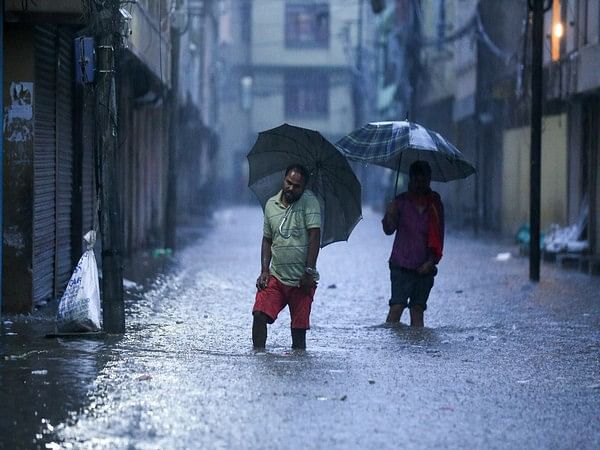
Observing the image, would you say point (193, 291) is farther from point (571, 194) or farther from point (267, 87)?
point (267, 87)

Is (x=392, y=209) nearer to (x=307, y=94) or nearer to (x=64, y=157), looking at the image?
(x=64, y=157)

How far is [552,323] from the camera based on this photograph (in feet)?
45.9

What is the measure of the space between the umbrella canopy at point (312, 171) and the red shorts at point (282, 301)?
0.85m

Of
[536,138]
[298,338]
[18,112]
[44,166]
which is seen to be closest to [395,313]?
[298,338]

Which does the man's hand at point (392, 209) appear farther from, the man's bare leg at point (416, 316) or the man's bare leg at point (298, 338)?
the man's bare leg at point (298, 338)

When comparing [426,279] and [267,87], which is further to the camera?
[267,87]

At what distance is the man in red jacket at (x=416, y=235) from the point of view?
13.0 meters

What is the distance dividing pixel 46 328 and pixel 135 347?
→ 156cm

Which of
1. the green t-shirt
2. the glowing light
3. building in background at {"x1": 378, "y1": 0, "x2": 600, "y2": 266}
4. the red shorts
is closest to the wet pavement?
the red shorts

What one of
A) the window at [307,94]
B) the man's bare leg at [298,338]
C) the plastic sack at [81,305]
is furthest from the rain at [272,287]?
the window at [307,94]

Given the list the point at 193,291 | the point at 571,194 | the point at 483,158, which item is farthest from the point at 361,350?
the point at 483,158

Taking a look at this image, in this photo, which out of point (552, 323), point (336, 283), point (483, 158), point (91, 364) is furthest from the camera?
point (483, 158)

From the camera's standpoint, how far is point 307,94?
247 ft

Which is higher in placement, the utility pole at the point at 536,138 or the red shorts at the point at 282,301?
the utility pole at the point at 536,138
